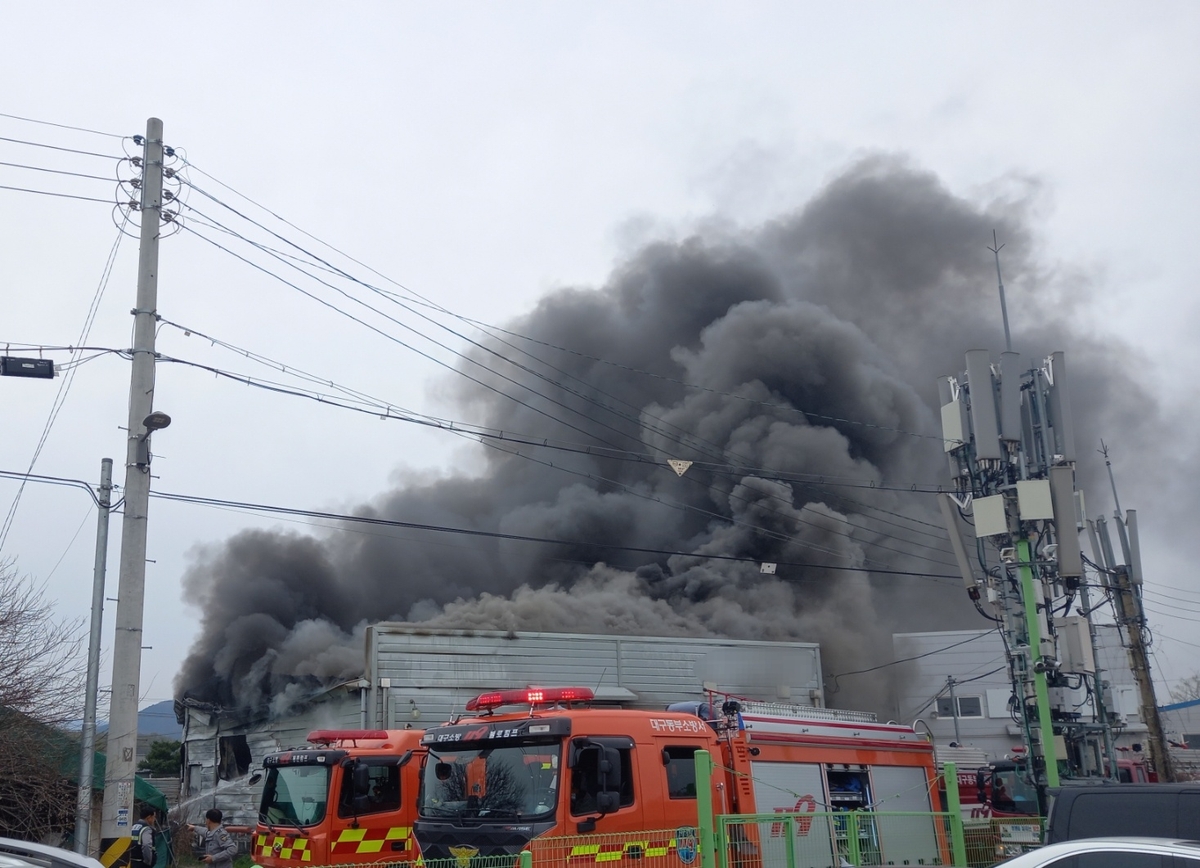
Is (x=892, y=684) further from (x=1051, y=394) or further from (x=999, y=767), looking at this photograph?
(x=1051, y=394)

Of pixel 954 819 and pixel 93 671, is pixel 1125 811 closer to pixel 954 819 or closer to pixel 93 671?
pixel 954 819

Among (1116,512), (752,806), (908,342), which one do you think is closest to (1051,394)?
(1116,512)

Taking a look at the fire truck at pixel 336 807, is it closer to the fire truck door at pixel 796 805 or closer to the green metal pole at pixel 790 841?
the fire truck door at pixel 796 805

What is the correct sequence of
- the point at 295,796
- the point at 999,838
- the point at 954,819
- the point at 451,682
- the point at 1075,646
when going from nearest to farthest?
the point at 954,819, the point at 295,796, the point at 999,838, the point at 1075,646, the point at 451,682

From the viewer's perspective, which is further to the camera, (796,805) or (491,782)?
(796,805)

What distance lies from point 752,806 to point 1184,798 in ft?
13.4

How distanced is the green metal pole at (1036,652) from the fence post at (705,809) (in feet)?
24.0

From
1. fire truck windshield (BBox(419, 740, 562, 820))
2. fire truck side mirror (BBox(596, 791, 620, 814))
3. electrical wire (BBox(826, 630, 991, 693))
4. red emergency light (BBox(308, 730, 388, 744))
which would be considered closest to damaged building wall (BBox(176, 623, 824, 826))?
red emergency light (BBox(308, 730, 388, 744))

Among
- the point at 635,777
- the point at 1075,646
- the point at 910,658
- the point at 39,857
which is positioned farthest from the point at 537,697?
the point at 910,658

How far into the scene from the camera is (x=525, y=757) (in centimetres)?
908

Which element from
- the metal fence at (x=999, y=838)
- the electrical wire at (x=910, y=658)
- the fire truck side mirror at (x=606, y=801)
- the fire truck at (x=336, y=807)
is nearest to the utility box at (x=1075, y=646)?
the metal fence at (x=999, y=838)

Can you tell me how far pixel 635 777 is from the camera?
9172 millimetres

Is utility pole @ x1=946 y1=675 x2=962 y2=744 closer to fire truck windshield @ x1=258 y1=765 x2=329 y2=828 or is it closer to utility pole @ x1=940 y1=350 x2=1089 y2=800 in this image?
utility pole @ x1=940 y1=350 x2=1089 y2=800

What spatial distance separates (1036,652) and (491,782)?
348 inches
